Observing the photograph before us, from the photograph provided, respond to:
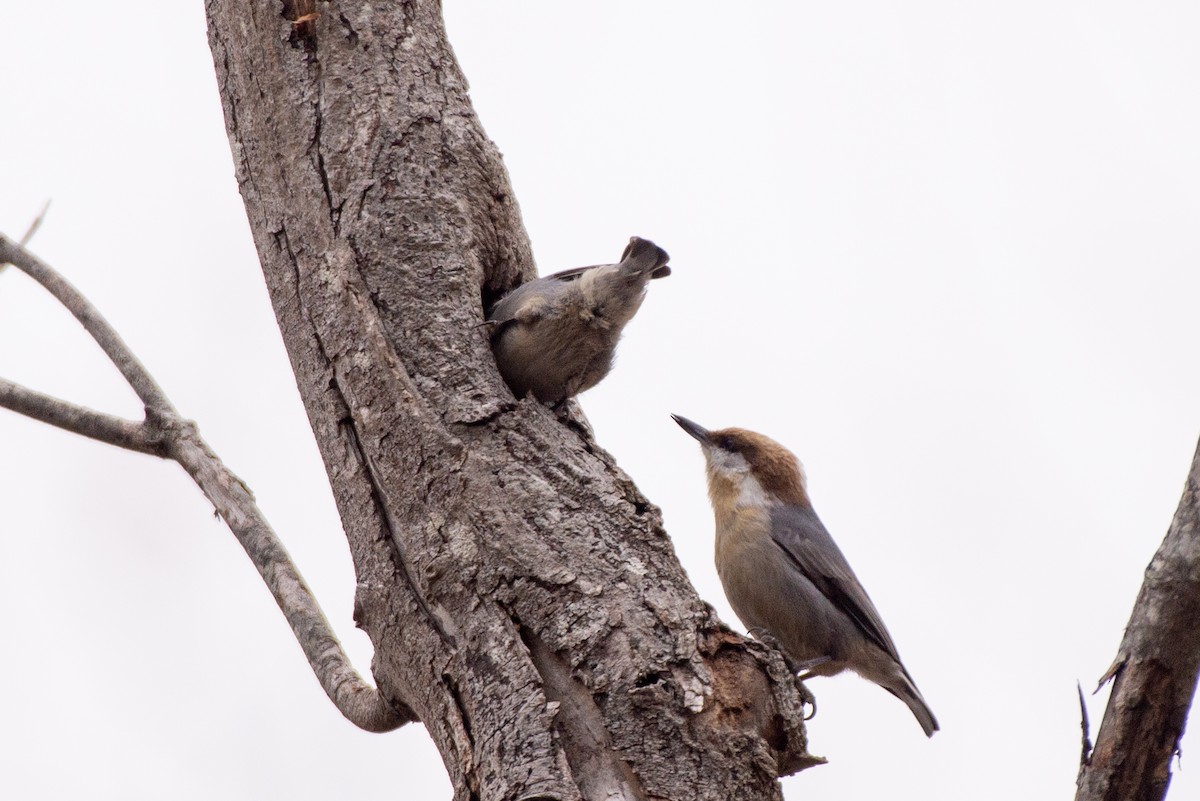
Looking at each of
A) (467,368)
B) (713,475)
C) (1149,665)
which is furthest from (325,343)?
(713,475)

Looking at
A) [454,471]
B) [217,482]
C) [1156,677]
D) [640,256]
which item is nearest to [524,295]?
[640,256]

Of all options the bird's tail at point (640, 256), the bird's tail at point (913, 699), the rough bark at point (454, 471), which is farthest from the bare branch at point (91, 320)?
the bird's tail at point (913, 699)

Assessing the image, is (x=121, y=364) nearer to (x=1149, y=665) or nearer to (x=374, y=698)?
(x=374, y=698)

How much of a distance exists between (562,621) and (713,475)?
9.08ft

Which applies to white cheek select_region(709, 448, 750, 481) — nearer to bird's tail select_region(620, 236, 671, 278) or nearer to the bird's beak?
the bird's beak

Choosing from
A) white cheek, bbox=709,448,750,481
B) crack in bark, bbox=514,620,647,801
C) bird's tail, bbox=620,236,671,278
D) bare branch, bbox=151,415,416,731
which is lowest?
crack in bark, bbox=514,620,647,801

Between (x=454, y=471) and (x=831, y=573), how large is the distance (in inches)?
95.1

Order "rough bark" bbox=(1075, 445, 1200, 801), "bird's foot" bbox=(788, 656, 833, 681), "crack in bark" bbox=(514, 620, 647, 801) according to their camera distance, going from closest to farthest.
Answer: "rough bark" bbox=(1075, 445, 1200, 801)
"crack in bark" bbox=(514, 620, 647, 801)
"bird's foot" bbox=(788, 656, 833, 681)

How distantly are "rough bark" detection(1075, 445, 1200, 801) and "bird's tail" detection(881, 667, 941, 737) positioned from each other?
289 cm

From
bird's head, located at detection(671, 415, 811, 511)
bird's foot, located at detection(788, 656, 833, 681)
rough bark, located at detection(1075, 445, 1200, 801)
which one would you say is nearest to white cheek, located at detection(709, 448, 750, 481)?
bird's head, located at detection(671, 415, 811, 511)

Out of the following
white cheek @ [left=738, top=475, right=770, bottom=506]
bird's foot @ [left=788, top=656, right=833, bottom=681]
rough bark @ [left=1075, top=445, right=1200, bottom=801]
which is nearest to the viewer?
rough bark @ [left=1075, top=445, right=1200, bottom=801]

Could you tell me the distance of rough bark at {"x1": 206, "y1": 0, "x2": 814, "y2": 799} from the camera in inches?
93.5

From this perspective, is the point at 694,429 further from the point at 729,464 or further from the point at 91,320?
the point at 91,320

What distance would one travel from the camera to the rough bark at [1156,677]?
77.5 inches
